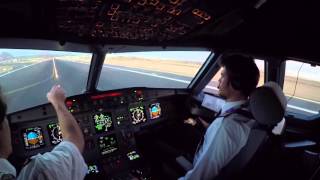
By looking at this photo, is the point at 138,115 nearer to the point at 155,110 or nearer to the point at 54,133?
the point at 155,110

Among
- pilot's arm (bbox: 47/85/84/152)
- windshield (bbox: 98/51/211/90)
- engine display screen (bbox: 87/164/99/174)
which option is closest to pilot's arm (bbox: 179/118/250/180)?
pilot's arm (bbox: 47/85/84/152)

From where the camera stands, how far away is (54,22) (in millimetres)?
2031

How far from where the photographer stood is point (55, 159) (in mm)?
1137

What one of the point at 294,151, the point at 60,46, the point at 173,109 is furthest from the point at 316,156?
the point at 60,46

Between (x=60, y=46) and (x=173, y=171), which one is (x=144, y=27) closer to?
(x=60, y=46)

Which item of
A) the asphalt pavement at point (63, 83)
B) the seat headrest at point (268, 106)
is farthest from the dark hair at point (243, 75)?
the asphalt pavement at point (63, 83)

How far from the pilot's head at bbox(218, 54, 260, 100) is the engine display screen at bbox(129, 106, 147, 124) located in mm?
1449

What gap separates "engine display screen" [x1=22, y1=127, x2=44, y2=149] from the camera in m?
2.68

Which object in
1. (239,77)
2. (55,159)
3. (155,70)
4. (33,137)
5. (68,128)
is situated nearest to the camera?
(55,159)

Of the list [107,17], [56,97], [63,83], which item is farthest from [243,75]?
[63,83]

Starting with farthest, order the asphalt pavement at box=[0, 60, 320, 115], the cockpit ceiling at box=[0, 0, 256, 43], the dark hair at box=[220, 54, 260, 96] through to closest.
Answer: the asphalt pavement at box=[0, 60, 320, 115] → the dark hair at box=[220, 54, 260, 96] → the cockpit ceiling at box=[0, 0, 256, 43]

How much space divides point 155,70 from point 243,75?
734 cm

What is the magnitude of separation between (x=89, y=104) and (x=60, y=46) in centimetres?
67

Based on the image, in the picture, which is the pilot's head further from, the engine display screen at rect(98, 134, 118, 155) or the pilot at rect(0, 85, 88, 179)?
the engine display screen at rect(98, 134, 118, 155)
